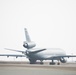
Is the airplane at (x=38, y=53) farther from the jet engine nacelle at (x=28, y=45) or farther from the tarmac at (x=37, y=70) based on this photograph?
the tarmac at (x=37, y=70)

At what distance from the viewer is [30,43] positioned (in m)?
90.1

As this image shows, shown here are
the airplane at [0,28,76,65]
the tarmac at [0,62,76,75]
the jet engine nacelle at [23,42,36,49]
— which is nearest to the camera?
the tarmac at [0,62,76,75]

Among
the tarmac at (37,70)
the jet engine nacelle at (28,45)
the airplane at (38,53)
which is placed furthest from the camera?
the airplane at (38,53)

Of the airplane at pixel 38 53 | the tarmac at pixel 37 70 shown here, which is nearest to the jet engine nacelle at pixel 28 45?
the airplane at pixel 38 53

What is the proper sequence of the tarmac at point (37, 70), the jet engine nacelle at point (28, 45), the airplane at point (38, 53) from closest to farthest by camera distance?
the tarmac at point (37, 70), the jet engine nacelle at point (28, 45), the airplane at point (38, 53)

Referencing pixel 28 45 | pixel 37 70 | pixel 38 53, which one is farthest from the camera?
pixel 38 53

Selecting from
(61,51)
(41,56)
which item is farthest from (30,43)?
(61,51)

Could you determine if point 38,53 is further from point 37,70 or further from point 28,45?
point 37,70

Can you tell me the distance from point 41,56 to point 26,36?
7.95 meters

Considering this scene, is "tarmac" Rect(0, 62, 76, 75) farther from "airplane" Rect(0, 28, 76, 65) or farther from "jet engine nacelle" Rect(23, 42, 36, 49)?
"airplane" Rect(0, 28, 76, 65)

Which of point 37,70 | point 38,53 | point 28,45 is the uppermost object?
point 28,45

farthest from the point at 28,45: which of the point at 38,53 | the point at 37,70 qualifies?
the point at 37,70

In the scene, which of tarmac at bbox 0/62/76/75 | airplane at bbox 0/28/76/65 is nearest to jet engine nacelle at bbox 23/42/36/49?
airplane at bbox 0/28/76/65

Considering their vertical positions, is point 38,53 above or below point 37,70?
above
